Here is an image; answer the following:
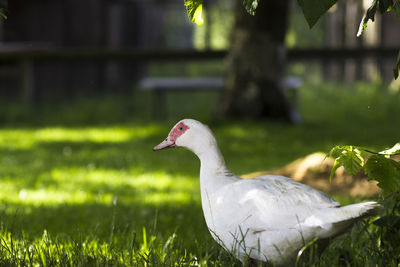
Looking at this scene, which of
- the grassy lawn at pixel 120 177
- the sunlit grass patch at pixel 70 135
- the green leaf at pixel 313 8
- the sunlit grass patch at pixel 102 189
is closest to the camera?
the green leaf at pixel 313 8

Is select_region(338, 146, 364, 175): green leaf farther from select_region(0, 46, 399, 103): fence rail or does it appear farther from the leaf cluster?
select_region(0, 46, 399, 103): fence rail

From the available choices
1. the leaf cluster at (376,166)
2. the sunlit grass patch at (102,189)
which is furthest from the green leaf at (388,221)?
the sunlit grass patch at (102,189)

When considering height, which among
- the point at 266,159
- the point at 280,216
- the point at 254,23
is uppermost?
the point at 254,23

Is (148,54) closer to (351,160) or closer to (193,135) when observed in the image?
(193,135)

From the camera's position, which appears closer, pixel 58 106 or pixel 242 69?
pixel 242 69

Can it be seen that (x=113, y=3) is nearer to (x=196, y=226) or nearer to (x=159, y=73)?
(x=159, y=73)

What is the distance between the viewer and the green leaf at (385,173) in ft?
8.13

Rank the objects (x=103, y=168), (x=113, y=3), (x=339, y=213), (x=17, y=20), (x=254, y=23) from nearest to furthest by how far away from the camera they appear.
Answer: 1. (x=339, y=213)
2. (x=103, y=168)
3. (x=254, y=23)
4. (x=17, y=20)
5. (x=113, y=3)

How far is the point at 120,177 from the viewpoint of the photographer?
669cm

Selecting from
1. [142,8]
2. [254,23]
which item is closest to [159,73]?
[142,8]

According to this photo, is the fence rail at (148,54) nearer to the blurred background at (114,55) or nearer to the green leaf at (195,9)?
the blurred background at (114,55)

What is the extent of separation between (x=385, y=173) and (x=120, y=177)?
14.6ft

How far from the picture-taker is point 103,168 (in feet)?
23.8

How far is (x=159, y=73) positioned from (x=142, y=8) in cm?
297
